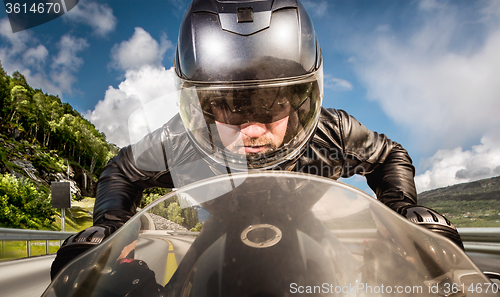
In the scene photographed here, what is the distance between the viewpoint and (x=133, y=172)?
2.40 m

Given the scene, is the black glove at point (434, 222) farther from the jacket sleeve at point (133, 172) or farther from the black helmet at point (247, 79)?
the jacket sleeve at point (133, 172)

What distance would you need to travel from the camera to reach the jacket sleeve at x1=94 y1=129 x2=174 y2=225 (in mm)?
2345

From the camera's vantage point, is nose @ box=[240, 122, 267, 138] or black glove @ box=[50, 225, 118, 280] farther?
nose @ box=[240, 122, 267, 138]

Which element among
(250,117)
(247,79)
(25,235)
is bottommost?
(25,235)

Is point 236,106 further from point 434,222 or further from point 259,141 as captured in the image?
point 434,222

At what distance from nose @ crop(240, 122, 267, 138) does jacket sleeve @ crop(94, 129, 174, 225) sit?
90 cm

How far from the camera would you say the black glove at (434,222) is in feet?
4.11

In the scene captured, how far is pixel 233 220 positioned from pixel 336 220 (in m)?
0.31

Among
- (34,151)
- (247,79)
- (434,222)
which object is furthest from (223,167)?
(34,151)

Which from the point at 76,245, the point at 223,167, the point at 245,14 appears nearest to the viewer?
the point at 76,245

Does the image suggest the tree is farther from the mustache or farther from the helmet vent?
the helmet vent

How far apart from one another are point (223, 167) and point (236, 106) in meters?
0.54

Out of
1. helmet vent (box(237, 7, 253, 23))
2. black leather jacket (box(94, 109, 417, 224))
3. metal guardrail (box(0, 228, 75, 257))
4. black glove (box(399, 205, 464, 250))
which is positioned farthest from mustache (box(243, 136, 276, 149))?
metal guardrail (box(0, 228, 75, 257))
